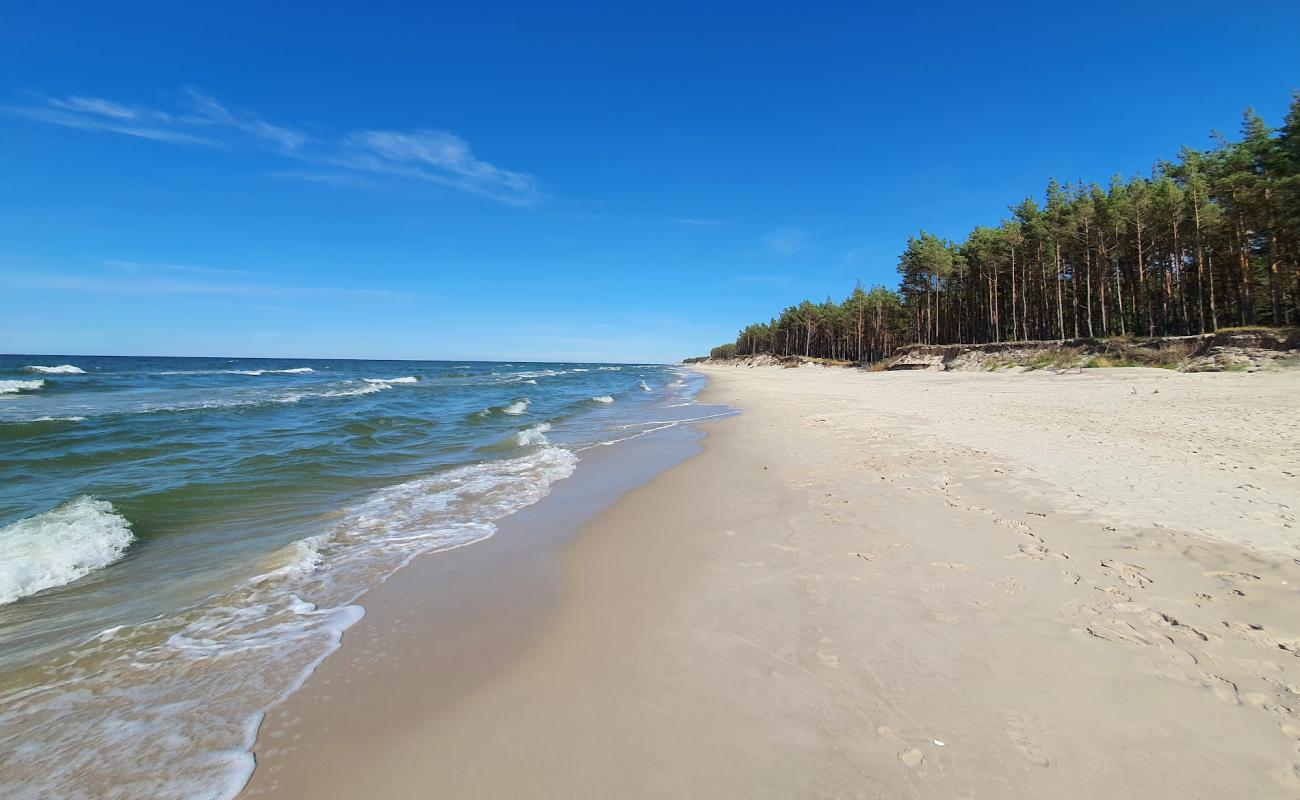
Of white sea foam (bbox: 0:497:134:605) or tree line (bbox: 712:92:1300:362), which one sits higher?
tree line (bbox: 712:92:1300:362)

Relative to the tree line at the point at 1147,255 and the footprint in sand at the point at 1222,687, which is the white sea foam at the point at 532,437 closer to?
the footprint in sand at the point at 1222,687

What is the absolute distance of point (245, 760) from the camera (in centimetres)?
279

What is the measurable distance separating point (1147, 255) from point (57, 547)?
57.0m

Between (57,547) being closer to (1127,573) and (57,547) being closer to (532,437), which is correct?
(532,437)

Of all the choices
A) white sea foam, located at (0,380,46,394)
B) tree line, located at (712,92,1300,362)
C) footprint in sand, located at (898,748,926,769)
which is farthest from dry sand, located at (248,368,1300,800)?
white sea foam, located at (0,380,46,394)

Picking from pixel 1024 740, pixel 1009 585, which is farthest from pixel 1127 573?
pixel 1024 740

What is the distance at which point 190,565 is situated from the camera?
596cm

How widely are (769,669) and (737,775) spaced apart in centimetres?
98

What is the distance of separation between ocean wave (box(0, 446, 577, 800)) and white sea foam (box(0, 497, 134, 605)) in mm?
2221

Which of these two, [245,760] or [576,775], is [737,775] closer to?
[576,775]

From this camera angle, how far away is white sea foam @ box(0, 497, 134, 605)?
5492 millimetres

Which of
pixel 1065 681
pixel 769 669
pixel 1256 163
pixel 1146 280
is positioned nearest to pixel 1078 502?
pixel 1065 681

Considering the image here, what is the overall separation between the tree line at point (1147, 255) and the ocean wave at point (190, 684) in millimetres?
42678

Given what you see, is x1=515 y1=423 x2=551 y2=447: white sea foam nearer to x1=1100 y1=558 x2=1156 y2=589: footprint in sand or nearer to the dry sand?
the dry sand
